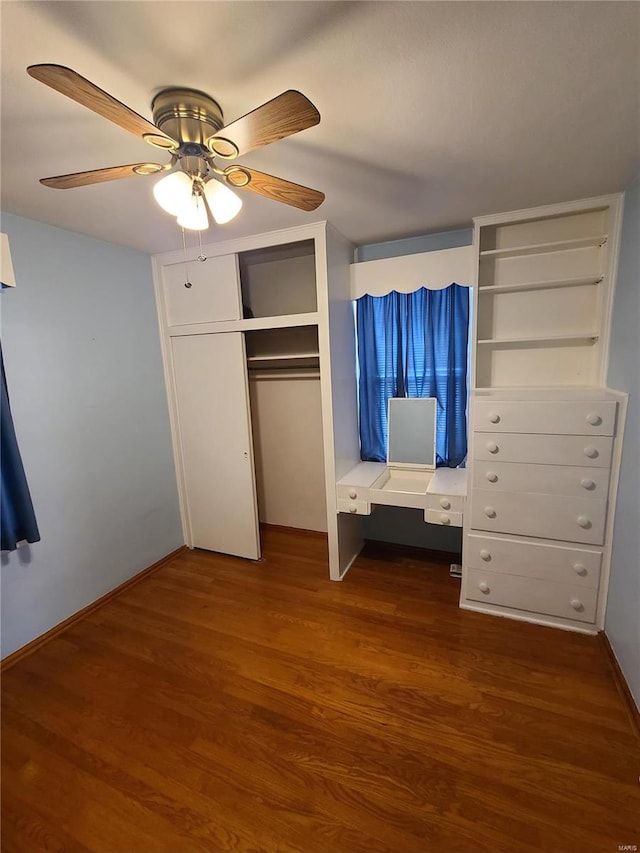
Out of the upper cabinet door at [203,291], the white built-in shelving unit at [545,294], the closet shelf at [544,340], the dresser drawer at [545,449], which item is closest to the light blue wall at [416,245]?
the white built-in shelving unit at [545,294]

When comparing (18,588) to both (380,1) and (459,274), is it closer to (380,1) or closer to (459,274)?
(380,1)

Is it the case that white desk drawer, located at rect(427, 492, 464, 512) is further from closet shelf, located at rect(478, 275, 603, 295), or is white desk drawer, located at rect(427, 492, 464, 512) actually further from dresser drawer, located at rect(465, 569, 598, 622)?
closet shelf, located at rect(478, 275, 603, 295)

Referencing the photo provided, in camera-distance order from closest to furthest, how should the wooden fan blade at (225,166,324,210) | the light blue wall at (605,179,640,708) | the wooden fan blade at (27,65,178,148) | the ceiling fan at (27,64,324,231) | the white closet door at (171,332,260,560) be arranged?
the wooden fan blade at (27,65,178,148) → the ceiling fan at (27,64,324,231) → the wooden fan blade at (225,166,324,210) → the light blue wall at (605,179,640,708) → the white closet door at (171,332,260,560)

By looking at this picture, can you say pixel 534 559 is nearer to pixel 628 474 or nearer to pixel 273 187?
pixel 628 474

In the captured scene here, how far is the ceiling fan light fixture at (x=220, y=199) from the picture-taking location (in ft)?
4.17

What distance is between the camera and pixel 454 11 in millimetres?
900

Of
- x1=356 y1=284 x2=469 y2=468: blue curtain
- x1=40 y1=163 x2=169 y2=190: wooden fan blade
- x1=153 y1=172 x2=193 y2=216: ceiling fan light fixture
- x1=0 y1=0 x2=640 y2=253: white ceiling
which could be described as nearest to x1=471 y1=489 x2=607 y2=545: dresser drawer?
x1=356 y1=284 x2=469 y2=468: blue curtain

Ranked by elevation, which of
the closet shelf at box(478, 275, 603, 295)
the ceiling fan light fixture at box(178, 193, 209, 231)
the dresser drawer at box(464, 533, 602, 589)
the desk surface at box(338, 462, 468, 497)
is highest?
the ceiling fan light fixture at box(178, 193, 209, 231)

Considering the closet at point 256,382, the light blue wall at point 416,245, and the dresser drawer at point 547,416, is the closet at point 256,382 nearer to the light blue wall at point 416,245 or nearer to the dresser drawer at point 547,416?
the light blue wall at point 416,245

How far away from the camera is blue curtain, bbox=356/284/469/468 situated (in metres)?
2.48

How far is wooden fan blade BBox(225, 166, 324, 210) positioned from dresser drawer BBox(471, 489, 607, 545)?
1775 millimetres

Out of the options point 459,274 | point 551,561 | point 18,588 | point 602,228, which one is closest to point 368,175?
point 459,274

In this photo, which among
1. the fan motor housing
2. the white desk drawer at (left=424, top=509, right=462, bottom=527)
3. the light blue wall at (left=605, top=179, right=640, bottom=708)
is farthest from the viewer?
the white desk drawer at (left=424, top=509, right=462, bottom=527)

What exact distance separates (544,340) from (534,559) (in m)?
1.31
